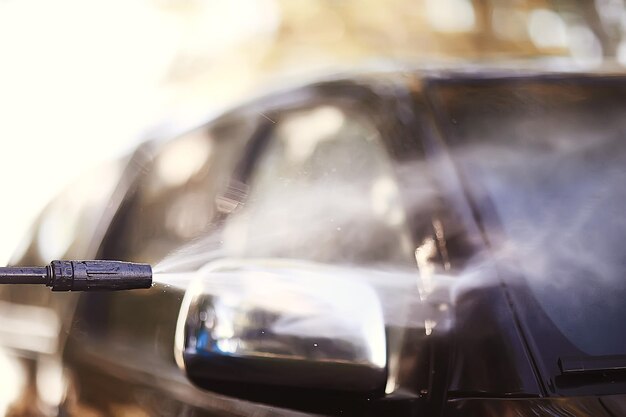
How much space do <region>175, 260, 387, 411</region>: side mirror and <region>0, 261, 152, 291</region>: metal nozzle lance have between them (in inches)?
6.6

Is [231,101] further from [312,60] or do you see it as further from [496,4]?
[496,4]

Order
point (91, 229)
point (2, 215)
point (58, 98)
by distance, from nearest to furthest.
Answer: point (91, 229) → point (2, 215) → point (58, 98)

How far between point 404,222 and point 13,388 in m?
1.31

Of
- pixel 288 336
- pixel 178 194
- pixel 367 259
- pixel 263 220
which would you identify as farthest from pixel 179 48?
pixel 288 336

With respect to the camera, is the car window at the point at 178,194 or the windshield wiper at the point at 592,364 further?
the car window at the point at 178,194

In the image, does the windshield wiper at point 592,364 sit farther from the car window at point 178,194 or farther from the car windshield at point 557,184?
the car window at point 178,194

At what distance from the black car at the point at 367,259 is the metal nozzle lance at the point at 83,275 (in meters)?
0.18

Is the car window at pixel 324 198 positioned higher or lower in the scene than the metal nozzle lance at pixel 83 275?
higher

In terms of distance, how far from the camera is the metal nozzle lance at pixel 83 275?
1.84 meters

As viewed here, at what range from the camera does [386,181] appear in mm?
2486

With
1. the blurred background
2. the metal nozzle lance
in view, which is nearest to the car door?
the metal nozzle lance

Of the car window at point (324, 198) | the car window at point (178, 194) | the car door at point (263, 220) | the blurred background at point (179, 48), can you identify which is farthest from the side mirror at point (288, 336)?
the blurred background at point (179, 48)

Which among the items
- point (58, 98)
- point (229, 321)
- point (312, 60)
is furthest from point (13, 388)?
point (312, 60)

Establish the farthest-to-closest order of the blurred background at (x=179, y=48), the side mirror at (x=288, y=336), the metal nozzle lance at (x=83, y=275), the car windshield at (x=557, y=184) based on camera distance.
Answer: the blurred background at (x=179, y=48) → the car windshield at (x=557, y=184) → the side mirror at (x=288, y=336) → the metal nozzle lance at (x=83, y=275)
